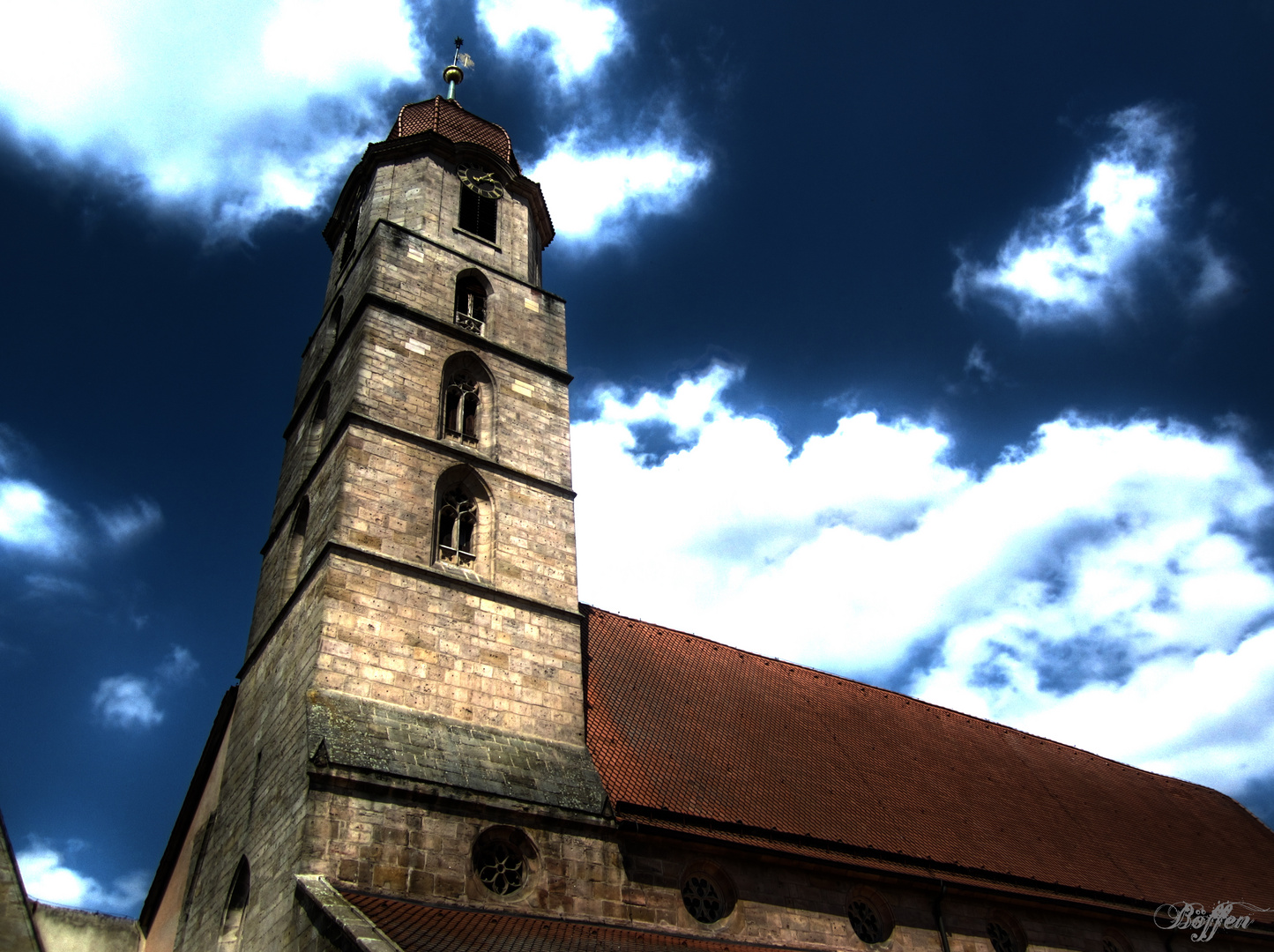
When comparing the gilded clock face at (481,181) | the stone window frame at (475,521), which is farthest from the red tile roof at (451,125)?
the stone window frame at (475,521)

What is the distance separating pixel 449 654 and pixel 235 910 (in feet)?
12.7

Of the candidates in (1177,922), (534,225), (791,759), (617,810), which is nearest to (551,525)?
(617,810)

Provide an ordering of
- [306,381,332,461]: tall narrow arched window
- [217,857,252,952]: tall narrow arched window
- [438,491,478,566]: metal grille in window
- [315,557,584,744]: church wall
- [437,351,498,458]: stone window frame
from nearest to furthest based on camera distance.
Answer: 1. [217,857,252,952]: tall narrow arched window
2. [315,557,584,744]: church wall
3. [438,491,478,566]: metal grille in window
4. [437,351,498,458]: stone window frame
5. [306,381,332,461]: tall narrow arched window

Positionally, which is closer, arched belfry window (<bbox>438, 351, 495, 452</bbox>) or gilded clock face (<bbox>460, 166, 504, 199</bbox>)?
arched belfry window (<bbox>438, 351, 495, 452</bbox>)

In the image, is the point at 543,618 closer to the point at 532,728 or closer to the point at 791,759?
the point at 532,728

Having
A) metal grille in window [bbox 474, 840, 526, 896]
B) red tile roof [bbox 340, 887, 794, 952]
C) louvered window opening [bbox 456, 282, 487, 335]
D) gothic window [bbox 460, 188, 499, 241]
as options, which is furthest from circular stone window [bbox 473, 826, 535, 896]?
gothic window [bbox 460, 188, 499, 241]

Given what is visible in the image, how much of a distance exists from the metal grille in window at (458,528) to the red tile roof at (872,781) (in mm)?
3047

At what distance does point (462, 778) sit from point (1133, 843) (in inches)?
619

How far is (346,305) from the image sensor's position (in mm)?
18016

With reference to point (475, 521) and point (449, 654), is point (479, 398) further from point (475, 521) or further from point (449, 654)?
point (449, 654)

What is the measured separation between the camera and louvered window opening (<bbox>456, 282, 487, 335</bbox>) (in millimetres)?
17500

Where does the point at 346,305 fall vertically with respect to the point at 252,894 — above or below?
above

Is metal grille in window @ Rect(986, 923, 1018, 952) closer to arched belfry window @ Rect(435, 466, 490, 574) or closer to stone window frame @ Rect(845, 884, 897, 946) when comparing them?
stone window frame @ Rect(845, 884, 897, 946)

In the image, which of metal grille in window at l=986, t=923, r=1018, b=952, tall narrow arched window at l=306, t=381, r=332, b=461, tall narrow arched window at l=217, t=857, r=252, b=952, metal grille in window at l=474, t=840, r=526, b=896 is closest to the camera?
metal grille in window at l=474, t=840, r=526, b=896
